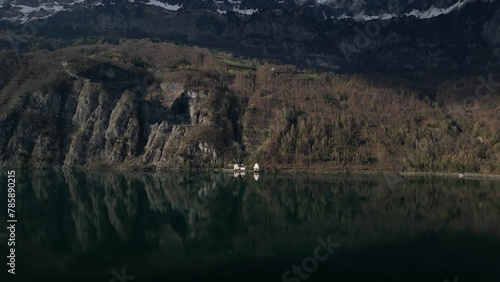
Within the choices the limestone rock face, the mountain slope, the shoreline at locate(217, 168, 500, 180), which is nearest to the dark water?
the shoreline at locate(217, 168, 500, 180)

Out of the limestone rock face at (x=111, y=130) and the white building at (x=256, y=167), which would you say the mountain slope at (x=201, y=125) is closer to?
the limestone rock face at (x=111, y=130)

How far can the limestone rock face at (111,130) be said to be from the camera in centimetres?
14775

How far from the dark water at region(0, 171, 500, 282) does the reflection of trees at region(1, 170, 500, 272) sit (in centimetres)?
16

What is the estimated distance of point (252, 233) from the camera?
5506cm

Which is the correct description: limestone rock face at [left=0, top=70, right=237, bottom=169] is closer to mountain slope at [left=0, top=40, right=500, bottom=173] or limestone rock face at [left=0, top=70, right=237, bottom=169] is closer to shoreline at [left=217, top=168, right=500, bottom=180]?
mountain slope at [left=0, top=40, right=500, bottom=173]

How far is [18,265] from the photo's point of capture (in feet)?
127

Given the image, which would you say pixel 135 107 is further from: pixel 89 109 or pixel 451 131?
pixel 451 131

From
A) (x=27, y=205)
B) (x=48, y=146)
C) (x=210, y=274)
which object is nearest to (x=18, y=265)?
(x=210, y=274)

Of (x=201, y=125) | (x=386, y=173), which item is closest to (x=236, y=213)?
(x=386, y=173)

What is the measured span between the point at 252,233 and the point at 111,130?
4629 inches

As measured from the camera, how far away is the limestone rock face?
5817 inches

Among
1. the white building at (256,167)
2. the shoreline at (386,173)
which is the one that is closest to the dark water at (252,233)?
the shoreline at (386,173)

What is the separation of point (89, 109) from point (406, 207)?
405 ft

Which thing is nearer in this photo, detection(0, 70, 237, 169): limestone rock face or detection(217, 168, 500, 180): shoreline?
detection(217, 168, 500, 180): shoreline
